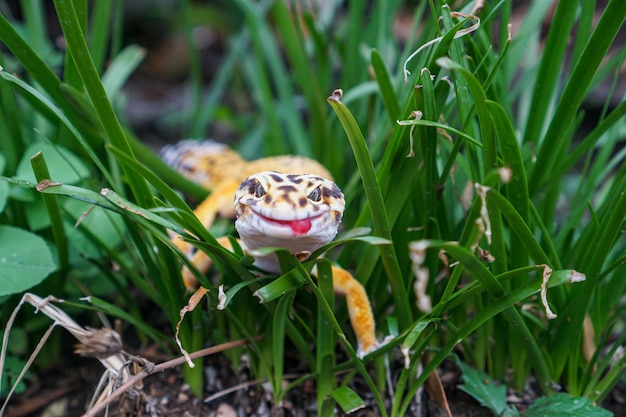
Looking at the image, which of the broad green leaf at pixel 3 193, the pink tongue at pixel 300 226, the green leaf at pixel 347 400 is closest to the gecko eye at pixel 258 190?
the pink tongue at pixel 300 226

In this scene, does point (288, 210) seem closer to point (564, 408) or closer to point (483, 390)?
point (483, 390)

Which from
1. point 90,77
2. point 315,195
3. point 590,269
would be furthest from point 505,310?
point 90,77

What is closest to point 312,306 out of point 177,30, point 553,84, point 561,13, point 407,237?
point 407,237

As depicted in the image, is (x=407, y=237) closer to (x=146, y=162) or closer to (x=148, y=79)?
(x=146, y=162)

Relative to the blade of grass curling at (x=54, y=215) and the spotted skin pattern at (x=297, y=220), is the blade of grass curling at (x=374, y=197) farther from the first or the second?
the blade of grass curling at (x=54, y=215)

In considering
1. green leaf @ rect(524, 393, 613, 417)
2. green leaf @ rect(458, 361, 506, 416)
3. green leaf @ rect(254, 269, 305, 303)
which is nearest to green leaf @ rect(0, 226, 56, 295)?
green leaf @ rect(254, 269, 305, 303)

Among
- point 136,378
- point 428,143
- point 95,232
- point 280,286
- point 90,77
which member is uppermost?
point 90,77

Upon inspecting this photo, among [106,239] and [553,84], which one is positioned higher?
[553,84]
